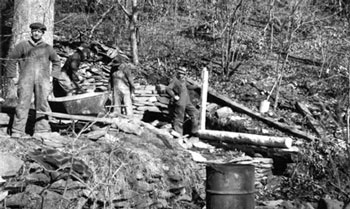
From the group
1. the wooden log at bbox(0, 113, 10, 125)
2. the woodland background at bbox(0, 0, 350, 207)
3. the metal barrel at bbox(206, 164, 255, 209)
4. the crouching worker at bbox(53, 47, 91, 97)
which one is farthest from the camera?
the woodland background at bbox(0, 0, 350, 207)

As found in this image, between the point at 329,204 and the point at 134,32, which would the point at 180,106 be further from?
the point at 134,32

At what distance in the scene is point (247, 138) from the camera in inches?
566

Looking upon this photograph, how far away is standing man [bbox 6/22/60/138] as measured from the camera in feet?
35.9

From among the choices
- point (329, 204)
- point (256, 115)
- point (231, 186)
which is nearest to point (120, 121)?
point (231, 186)

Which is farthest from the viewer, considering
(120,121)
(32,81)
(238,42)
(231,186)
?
(238,42)

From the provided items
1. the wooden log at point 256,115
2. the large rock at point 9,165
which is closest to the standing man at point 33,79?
the large rock at point 9,165

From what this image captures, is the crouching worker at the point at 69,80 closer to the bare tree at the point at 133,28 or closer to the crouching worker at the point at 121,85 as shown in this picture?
the crouching worker at the point at 121,85

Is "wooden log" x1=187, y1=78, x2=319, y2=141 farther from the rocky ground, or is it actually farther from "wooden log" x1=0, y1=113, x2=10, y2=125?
"wooden log" x1=0, y1=113, x2=10, y2=125

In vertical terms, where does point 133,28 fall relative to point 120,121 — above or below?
above

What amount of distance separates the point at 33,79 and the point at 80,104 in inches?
33.2

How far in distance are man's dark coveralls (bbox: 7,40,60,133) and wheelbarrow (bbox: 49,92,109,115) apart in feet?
0.54

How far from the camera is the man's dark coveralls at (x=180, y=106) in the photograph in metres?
15.1

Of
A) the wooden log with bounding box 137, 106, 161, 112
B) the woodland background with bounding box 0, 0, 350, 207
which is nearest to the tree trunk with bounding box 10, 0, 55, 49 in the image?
the wooden log with bounding box 137, 106, 161, 112

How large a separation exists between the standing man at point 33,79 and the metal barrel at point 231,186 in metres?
3.05
